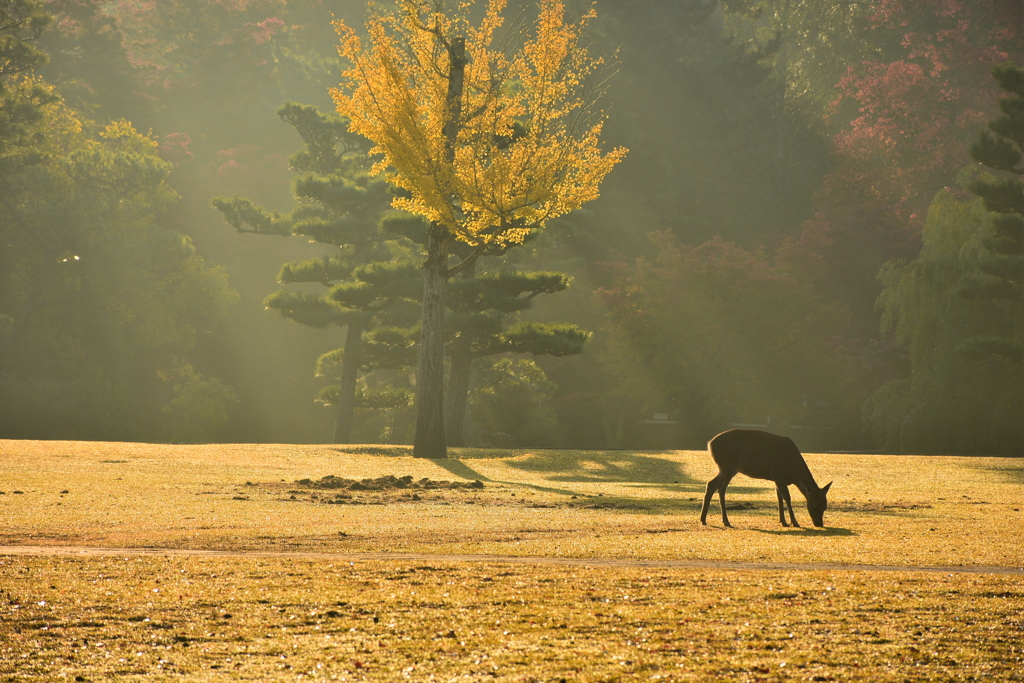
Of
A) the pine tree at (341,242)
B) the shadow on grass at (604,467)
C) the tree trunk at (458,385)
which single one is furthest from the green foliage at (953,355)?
the pine tree at (341,242)

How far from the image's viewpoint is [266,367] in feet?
140

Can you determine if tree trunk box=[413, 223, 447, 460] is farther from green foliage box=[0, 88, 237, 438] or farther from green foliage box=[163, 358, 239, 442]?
green foliage box=[0, 88, 237, 438]

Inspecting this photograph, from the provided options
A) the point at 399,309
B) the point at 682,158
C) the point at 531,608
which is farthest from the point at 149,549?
the point at 682,158

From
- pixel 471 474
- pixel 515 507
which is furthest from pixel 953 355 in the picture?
pixel 515 507

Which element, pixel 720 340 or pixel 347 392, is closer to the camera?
pixel 347 392

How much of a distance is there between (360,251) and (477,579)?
1052 inches

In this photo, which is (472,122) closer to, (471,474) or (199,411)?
(471,474)

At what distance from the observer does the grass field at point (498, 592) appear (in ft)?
17.4

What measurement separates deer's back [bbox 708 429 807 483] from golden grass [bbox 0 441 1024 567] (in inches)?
25.8

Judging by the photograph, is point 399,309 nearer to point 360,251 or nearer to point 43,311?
point 360,251

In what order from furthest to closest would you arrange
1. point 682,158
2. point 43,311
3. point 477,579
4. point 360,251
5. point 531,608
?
point 682,158, point 43,311, point 360,251, point 477,579, point 531,608

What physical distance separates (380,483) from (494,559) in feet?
28.5

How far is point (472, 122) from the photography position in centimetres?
2186

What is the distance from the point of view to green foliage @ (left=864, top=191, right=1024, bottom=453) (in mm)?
26797
